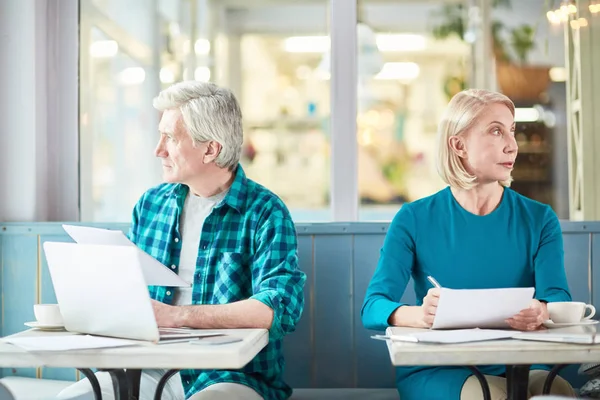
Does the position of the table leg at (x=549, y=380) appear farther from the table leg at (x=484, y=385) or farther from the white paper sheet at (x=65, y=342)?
the white paper sheet at (x=65, y=342)

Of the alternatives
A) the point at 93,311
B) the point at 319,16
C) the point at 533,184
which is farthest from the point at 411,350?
the point at 319,16

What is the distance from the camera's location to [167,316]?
1.78 m

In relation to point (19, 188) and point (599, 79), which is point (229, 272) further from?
point (599, 79)

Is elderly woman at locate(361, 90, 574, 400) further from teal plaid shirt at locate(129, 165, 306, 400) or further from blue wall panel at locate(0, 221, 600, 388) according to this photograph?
blue wall panel at locate(0, 221, 600, 388)

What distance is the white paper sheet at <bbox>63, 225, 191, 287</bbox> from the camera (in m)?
1.72

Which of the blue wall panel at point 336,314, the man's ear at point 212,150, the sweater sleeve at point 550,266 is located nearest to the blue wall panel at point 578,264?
the sweater sleeve at point 550,266

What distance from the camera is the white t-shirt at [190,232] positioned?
2.15m

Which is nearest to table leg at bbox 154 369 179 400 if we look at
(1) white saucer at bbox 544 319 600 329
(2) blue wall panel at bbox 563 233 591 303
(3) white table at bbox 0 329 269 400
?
(3) white table at bbox 0 329 269 400

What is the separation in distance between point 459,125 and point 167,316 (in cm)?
93

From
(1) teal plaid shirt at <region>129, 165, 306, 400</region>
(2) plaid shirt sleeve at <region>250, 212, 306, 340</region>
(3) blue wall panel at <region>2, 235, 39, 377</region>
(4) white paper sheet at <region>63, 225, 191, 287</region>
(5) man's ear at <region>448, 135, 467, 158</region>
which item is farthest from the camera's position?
(3) blue wall panel at <region>2, 235, 39, 377</region>

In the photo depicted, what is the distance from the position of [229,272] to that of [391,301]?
17.4 inches

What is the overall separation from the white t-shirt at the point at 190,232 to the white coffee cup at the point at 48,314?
1.35 feet

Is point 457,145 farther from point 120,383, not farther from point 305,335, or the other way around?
point 120,383

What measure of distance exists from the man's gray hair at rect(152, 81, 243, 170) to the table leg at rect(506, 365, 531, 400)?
98 cm
